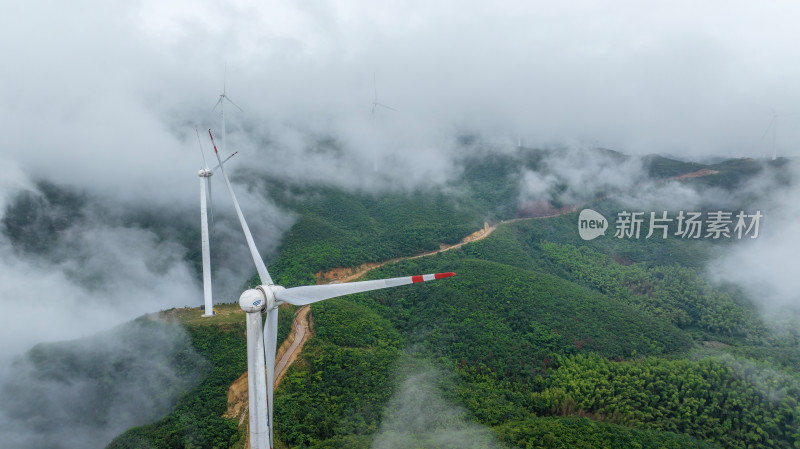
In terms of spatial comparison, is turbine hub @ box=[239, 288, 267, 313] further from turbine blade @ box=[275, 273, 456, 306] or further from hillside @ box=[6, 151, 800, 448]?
hillside @ box=[6, 151, 800, 448]

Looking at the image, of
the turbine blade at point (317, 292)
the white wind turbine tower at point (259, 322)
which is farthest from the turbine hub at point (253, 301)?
the turbine blade at point (317, 292)

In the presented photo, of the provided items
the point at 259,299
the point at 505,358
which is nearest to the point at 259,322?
the point at 259,299

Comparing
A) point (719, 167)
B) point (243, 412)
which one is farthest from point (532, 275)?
point (719, 167)

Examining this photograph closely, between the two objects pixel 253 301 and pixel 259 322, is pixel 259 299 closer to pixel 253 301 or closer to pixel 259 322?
pixel 253 301

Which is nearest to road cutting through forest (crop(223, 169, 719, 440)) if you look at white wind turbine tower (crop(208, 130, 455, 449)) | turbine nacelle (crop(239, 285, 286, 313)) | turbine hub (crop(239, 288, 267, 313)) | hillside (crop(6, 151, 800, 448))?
hillside (crop(6, 151, 800, 448))

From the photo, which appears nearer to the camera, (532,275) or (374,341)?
(374,341)

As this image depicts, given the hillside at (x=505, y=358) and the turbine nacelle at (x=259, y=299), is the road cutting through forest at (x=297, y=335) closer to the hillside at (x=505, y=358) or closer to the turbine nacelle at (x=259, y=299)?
the hillside at (x=505, y=358)

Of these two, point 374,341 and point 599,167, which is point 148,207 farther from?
point 599,167
